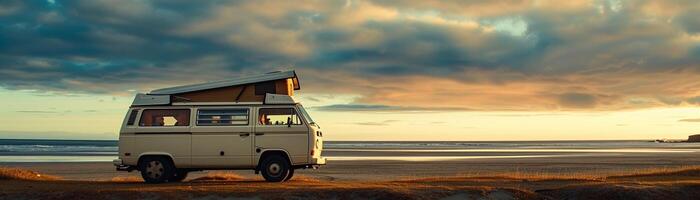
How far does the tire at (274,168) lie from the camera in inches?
742

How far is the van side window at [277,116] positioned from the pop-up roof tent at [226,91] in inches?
16.5

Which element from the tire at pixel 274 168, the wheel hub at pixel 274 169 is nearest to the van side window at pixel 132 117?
the tire at pixel 274 168

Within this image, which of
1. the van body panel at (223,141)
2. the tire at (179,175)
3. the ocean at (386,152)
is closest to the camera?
the van body panel at (223,141)

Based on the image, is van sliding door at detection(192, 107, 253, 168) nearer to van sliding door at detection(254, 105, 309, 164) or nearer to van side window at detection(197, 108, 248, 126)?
van side window at detection(197, 108, 248, 126)

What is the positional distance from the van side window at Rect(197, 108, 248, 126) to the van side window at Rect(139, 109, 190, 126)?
401 mm

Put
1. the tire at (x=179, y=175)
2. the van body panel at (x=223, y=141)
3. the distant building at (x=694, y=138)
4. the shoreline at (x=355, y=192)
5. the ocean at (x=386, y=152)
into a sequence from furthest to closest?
the distant building at (x=694, y=138), the ocean at (x=386, y=152), the tire at (x=179, y=175), the van body panel at (x=223, y=141), the shoreline at (x=355, y=192)

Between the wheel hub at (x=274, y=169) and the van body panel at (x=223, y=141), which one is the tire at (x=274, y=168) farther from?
the van body panel at (x=223, y=141)

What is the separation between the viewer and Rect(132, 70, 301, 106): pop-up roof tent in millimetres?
19094

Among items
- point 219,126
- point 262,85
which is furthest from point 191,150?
point 262,85

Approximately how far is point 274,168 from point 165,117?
10.6 ft

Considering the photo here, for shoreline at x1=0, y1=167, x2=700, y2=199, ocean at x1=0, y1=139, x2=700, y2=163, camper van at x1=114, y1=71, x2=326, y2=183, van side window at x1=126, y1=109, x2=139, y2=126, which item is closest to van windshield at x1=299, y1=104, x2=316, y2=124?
camper van at x1=114, y1=71, x2=326, y2=183

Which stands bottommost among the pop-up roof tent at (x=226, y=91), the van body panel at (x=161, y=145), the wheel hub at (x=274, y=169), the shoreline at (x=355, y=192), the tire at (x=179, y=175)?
the shoreline at (x=355, y=192)

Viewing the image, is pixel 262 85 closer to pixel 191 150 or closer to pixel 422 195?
pixel 191 150

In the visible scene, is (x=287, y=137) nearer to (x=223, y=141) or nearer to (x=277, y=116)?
(x=277, y=116)
